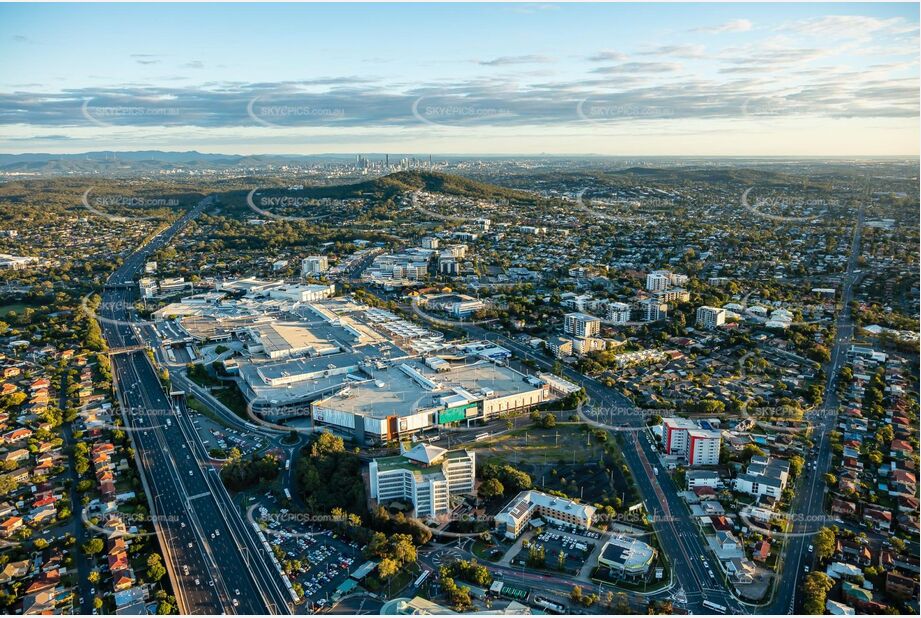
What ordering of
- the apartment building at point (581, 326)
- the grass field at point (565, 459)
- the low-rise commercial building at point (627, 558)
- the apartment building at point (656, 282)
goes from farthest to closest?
the apartment building at point (656, 282) < the apartment building at point (581, 326) < the grass field at point (565, 459) < the low-rise commercial building at point (627, 558)

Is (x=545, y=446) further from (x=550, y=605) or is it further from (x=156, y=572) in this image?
(x=156, y=572)

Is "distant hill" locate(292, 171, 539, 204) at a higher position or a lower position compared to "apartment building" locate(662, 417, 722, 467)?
higher

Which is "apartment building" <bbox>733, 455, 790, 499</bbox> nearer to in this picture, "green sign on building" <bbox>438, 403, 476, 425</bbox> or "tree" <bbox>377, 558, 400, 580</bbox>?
"green sign on building" <bbox>438, 403, 476, 425</bbox>

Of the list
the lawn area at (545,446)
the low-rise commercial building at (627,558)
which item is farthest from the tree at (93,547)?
the low-rise commercial building at (627,558)

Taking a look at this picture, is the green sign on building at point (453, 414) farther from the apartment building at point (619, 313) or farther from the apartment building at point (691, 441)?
the apartment building at point (619, 313)

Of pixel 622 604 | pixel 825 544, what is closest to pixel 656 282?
pixel 825 544

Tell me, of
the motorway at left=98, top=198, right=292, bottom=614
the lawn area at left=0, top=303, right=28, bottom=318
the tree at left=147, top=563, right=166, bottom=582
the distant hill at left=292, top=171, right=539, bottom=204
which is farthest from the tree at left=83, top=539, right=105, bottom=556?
the distant hill at left=292, top=171, right=539, bottom=204
